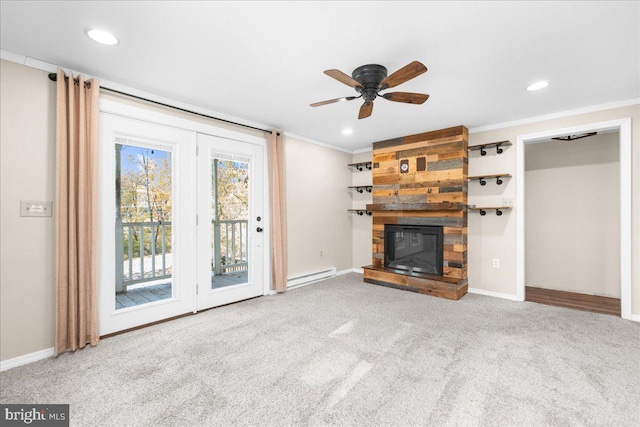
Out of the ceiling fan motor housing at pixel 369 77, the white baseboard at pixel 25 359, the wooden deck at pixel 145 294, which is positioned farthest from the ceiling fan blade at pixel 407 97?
the white baseboard at pixel 25 359

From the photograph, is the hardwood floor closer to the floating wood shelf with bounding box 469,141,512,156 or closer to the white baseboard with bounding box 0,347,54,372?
the floating wood shelf with bounding box 469,141,512,156

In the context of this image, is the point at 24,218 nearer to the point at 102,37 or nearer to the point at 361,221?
the point at 102,37

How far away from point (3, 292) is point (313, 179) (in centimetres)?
368

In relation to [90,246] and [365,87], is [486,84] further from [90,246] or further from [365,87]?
[90,246]

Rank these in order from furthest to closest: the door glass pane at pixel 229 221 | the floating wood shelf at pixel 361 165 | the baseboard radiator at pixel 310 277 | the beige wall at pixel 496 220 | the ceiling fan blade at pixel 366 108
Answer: the floating wood shelf at pixel 361 165
the baseboard radiator at pixel 310 277
the beige wall at pixel 496 220
the door glass pane at pixel 229 221
the ceiling fan blade at pixel 366 108

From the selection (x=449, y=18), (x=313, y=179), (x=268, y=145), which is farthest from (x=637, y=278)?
(x=268, y=145)

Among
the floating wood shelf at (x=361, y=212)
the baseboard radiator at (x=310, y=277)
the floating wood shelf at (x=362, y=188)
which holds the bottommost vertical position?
the baseboard radiator at (x=310, y=277)

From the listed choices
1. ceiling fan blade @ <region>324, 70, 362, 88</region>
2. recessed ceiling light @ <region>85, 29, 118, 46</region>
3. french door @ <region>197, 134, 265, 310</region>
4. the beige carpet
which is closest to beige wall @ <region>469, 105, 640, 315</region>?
the beige carpet

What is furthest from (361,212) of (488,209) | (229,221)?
(229,221)

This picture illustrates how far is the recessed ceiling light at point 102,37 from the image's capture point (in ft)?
6.44

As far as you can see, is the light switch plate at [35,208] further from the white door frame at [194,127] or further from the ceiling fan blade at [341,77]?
the ceiling fan blade at [341,77]

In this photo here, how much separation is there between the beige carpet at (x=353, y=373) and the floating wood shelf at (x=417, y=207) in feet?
4.63

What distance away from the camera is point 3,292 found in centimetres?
220

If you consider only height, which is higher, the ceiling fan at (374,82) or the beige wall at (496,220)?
the ceiling fan at (374,82)
